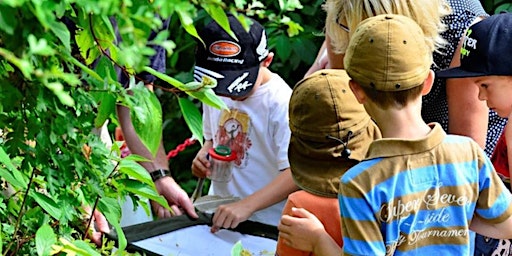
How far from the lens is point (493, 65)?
1975 mm

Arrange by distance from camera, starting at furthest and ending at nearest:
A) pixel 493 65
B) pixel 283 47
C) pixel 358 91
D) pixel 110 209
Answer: pixel 283 47, pixel 493 65, pixel 358 91, pixel 110 209

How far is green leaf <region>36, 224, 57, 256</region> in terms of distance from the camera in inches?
51.1

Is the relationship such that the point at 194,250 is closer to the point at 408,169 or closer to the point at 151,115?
the point at 408,169

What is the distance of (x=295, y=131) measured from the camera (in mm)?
1854

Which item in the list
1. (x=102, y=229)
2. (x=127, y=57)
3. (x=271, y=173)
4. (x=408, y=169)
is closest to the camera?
(x=127, y=57)

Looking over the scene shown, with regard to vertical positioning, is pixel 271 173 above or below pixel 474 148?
below

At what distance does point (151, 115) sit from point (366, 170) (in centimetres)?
47

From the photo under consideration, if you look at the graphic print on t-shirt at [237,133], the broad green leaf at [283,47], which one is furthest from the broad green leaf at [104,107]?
the broad green leaf at [283,47]

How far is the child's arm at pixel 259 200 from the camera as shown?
252cm

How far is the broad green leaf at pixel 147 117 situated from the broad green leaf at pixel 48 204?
0.20 metres

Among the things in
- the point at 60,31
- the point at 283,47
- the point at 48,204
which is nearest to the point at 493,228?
the point at 48,204

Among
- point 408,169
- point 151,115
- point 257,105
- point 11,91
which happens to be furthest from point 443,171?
point 257,105

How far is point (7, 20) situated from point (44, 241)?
1.44ft

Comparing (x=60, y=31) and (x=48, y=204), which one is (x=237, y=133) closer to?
(x=48, y=204)
